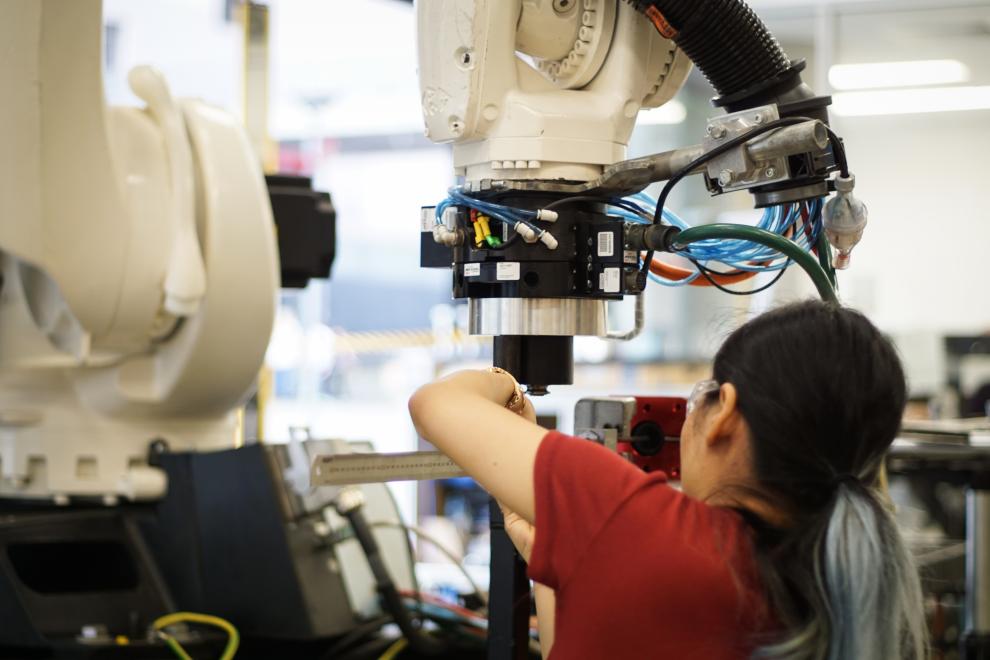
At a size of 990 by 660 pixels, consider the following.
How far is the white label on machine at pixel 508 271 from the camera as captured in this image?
1146 millimetres

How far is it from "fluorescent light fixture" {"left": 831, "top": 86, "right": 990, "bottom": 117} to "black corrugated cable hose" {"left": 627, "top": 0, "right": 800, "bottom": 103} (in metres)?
4.14

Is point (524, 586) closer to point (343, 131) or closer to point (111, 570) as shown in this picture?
point (111, 570)

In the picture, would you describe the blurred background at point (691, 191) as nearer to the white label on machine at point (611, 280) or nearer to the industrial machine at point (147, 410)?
the industrial machine at point (147, 410)

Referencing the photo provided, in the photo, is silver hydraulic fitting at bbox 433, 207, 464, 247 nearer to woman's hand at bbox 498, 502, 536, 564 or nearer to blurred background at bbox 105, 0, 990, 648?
woman's hand at bbox 498, 502, 536, 564

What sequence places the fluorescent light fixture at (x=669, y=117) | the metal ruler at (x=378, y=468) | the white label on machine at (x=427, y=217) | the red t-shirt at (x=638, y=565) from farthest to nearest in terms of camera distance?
the fluorescent light fixture at (x=669, y=117) < the white label on machine at (x=427, y=217) < the metal ruler at (x=378, y=468) < the red t-shirt at (x=638, y=565)

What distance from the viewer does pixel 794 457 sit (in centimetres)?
91

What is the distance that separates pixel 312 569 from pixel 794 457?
0.86 m

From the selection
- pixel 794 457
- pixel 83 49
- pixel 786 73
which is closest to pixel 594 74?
pixel 786 73

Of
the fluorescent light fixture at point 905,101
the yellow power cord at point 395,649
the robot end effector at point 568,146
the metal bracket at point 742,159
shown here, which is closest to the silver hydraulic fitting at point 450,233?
the robot end effector at point 568,146

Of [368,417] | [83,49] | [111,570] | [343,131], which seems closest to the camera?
[83,49]

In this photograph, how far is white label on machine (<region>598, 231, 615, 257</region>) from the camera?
1.15 m

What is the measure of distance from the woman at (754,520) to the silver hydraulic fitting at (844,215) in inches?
6.9

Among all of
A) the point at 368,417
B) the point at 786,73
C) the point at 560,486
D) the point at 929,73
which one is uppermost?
the point at 929,73

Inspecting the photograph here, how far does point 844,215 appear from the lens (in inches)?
42.9
